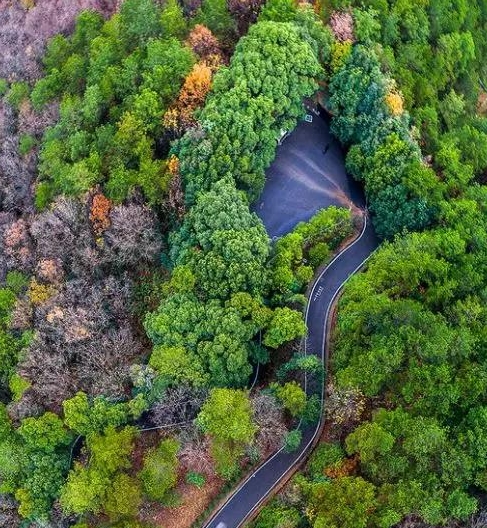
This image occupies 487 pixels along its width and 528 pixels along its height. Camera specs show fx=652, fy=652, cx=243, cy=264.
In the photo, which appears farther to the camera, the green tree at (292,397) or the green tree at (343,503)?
the green tree at (292,397)

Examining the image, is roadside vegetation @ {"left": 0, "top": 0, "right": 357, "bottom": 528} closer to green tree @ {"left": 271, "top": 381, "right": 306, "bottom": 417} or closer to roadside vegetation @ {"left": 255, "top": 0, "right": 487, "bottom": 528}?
green tree @ {"left": 271, "top": 381, "right": 306, "bottom": 417}

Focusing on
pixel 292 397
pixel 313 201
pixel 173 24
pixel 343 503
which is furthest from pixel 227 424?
pixel 173 24

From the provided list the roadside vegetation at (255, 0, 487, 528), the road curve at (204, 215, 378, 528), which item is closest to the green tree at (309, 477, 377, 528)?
the roadside vegetation at (255, 0, 487, 528)

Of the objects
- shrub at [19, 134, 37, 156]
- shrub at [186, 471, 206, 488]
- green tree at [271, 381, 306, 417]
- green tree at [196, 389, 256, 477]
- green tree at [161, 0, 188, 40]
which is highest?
green tree at [161, 0, 188, 40]

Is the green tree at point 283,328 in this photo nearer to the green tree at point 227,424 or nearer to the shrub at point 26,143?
the green tree at point 227,424

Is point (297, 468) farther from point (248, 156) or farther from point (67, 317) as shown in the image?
point (248, 156)

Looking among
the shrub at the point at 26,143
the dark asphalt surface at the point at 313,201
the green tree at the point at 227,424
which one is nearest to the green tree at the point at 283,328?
the dark asphalt surface at the point at 313,201

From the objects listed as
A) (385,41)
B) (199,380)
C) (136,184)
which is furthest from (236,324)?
(385,41)

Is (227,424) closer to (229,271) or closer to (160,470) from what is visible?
(160,470)
